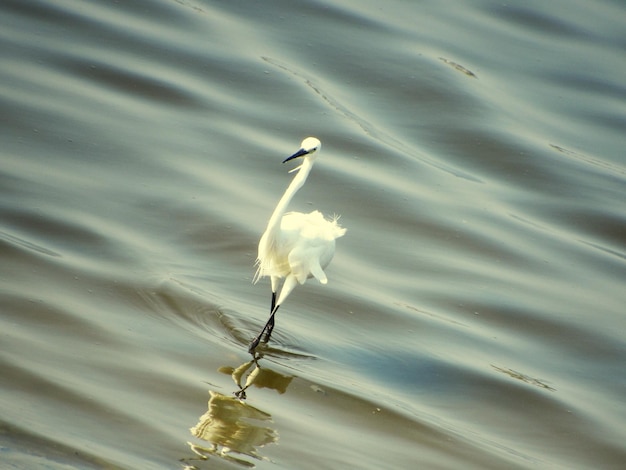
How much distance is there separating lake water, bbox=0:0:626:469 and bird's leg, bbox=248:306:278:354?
0.33 ft

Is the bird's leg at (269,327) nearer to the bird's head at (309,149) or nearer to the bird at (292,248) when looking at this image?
the bird at (292,248)

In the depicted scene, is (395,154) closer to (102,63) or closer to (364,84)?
(364,84)

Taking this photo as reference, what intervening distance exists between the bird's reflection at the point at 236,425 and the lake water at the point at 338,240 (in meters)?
0.03

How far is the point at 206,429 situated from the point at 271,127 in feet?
18.8

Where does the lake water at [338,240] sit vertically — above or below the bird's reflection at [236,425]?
above

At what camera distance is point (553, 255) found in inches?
384

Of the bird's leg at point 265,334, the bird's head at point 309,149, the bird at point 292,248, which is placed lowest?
the bird's leg at point 265,334

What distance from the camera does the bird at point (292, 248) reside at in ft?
23.6

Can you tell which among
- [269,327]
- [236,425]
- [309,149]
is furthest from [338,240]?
[236,425]

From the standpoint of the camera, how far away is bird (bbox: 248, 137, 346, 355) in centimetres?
718

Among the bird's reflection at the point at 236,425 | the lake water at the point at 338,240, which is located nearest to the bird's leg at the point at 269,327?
the lake water at the point at 338,240

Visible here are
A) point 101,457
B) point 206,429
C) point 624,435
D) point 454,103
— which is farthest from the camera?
point 454,103

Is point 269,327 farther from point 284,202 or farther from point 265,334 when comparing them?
point 284,202

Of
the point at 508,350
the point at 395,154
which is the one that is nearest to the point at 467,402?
the point at 508,350
